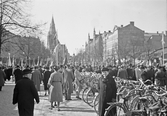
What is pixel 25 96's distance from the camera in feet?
19.8

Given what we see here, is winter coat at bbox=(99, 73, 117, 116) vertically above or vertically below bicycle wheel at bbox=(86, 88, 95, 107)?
above

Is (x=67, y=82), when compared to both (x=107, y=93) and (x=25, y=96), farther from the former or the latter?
(x=25, y=96)

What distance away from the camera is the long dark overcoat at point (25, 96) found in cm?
599

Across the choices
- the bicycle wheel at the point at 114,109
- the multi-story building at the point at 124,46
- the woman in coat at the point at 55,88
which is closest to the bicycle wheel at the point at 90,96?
the woman in coat at the point at 55,88

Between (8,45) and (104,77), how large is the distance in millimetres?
19203

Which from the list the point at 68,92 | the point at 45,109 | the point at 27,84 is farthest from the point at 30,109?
the point at 68,92

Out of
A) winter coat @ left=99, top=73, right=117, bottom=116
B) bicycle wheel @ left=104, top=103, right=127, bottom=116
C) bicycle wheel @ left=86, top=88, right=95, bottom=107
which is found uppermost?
winter coat @ left=99, top=73, right=117, bottom=116

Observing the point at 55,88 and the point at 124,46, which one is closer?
the point at 55,88

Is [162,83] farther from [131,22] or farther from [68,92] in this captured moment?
[131,22]

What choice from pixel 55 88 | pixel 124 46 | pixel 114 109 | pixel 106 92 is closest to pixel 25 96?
pixel 106 92

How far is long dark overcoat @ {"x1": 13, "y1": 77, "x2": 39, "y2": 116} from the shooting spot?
5992 mm

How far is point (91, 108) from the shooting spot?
1085cm

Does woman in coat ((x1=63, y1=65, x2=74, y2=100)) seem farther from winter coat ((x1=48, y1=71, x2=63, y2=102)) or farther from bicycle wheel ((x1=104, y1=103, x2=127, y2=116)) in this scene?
bicycle wheel ((x1=104, y1=103, x2=127, y2=116))

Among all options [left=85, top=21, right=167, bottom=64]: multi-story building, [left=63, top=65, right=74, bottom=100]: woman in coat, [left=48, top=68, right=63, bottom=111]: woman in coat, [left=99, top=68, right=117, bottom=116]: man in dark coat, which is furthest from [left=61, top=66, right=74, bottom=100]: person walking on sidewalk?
[left=85, top=21, right=167, bottom=64]: multi-story building
